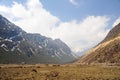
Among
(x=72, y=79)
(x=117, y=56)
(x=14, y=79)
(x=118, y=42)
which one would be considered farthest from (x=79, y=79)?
(x=118, y=42)

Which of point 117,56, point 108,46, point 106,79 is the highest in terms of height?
point 108,46

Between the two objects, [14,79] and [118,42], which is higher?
[118,42]

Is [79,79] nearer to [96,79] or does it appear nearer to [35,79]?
[96,79]

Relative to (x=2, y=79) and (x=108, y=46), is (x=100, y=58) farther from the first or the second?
(x=2, y=79)

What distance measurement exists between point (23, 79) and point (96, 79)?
12584mm

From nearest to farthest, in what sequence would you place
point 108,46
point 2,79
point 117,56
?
point 2,79
point 117,56
point 108,46

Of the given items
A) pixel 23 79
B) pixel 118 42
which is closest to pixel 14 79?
pixel 23 79

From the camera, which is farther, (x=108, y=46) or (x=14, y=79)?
(x=108, y=46)

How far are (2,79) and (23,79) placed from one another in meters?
3.51

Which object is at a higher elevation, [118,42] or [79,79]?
[118,42]

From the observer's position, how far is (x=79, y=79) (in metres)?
37.1

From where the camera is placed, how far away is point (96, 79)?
3722 cm

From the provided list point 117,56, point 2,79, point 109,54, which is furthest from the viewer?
point 109,54

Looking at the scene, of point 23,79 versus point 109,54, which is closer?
point 23,79
